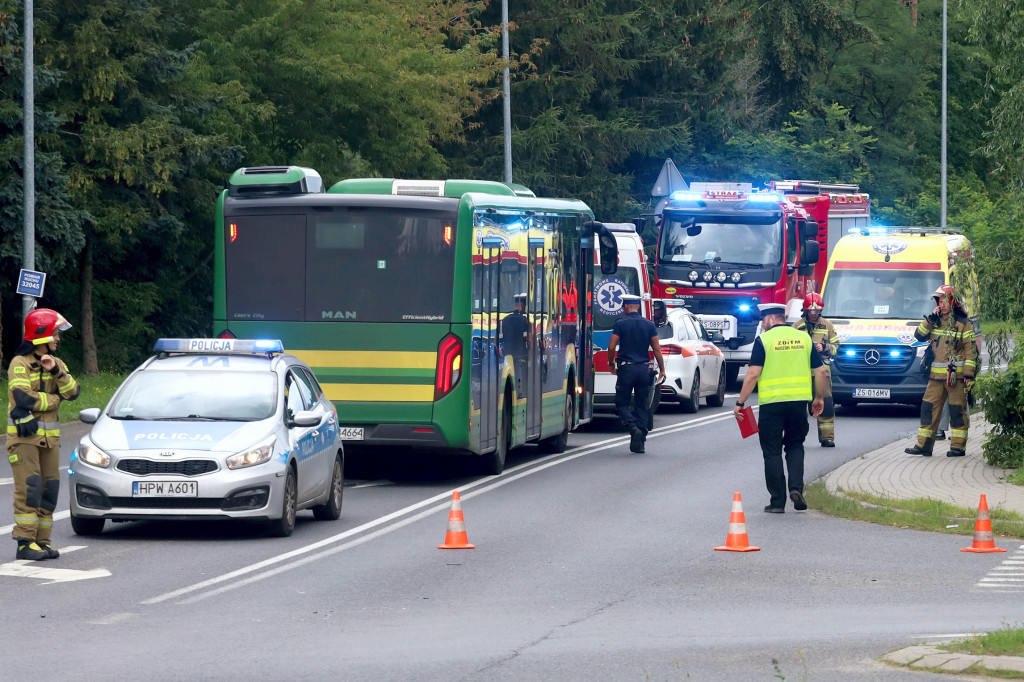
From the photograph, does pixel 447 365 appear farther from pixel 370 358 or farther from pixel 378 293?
pixel 378 293

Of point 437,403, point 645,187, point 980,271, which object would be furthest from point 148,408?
point 645,187

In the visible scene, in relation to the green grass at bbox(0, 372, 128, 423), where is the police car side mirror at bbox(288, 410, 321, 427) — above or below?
above

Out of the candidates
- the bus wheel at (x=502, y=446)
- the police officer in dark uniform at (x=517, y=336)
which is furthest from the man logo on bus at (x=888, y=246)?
the bus wheel at (x=502, y=446)

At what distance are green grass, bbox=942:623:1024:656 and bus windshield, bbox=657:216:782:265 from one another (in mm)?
24574

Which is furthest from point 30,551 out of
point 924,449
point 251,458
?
point 924,449

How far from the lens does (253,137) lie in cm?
3922

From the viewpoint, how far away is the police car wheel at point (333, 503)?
15.6 metres

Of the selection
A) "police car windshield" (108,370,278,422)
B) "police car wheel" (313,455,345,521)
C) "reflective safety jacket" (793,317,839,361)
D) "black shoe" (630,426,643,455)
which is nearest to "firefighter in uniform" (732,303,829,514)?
"police car wheel" (313,455,345,521)

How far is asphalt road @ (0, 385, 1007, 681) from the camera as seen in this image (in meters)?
9.21

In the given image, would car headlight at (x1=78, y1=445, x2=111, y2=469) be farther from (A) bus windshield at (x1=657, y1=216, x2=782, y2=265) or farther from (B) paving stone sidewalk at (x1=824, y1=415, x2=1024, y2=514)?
(A) bus windshield at (x1=657, y1=216, x2=782, y2=265)

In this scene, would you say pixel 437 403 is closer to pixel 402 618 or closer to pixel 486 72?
pixel 402 618

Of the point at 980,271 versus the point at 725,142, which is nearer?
the point at 980,271

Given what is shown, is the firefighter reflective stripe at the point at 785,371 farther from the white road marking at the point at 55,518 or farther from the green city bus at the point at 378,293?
the white road marking at the point at 55,518

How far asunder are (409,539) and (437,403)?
3.84m
